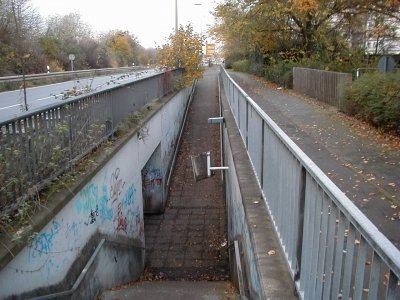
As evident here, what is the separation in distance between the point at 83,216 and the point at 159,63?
746 inches

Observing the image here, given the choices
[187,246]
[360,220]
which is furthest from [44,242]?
[187,246]

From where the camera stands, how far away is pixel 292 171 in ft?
11.5

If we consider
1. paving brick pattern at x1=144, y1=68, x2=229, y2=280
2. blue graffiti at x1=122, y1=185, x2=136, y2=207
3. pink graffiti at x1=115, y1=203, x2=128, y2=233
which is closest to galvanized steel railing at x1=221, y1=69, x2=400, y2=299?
pink graffiti at x1=115, y1=203, x2=128, y2=233

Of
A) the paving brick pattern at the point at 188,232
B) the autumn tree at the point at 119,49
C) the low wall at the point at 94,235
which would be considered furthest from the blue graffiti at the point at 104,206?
the autumn tree at the point at 119,49

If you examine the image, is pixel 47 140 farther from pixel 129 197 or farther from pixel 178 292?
pixel 129 197

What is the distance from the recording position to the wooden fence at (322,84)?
15.9 m

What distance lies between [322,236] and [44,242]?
3.17 m

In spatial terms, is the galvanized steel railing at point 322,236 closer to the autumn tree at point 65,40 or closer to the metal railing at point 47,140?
the metal railing at point 47,140

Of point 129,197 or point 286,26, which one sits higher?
point 286,26

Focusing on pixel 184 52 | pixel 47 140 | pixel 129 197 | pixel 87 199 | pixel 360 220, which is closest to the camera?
pixel 360 220

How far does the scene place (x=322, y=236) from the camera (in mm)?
2613

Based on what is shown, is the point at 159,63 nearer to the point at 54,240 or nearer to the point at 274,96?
the point at 274,96

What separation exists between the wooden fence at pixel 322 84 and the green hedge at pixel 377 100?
1513 mm

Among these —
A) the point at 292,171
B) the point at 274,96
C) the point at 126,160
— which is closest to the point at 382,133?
the point at 126,160
